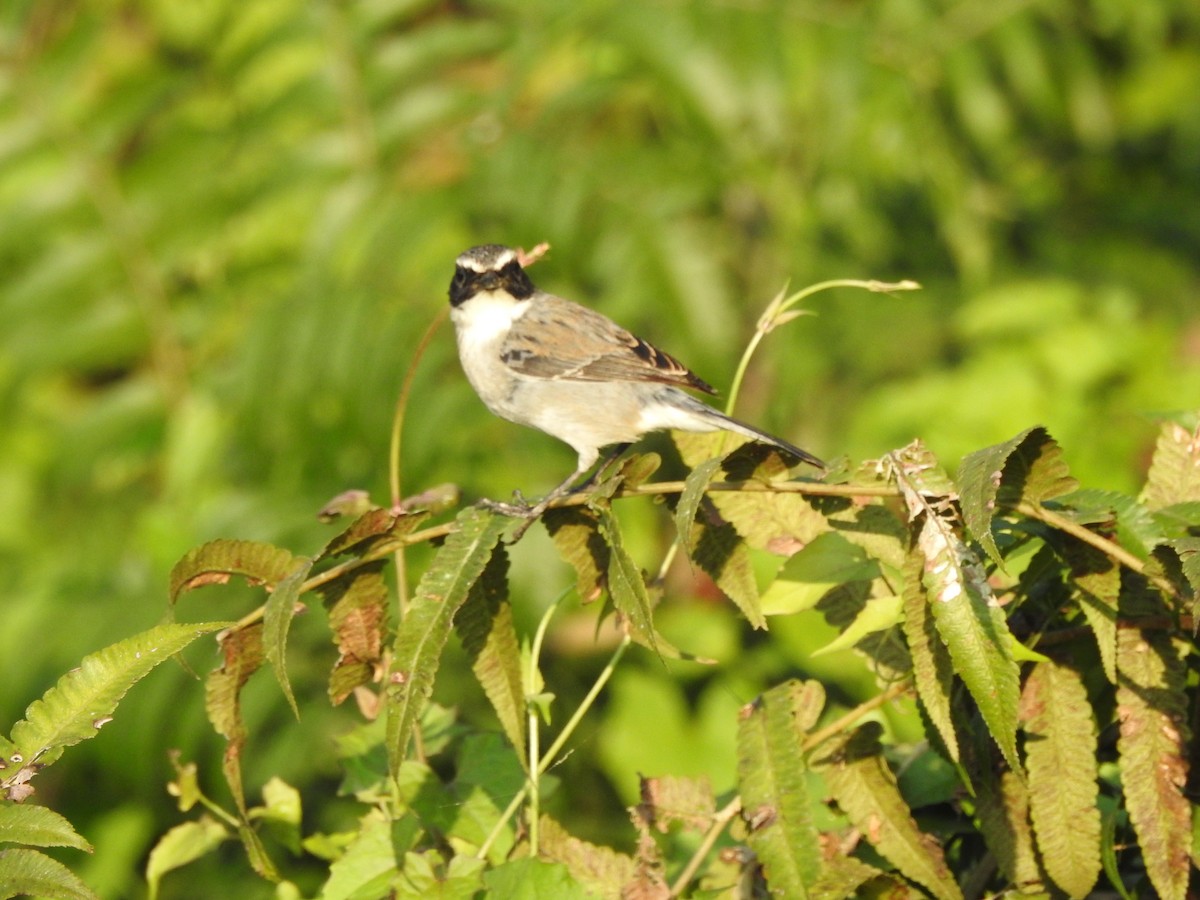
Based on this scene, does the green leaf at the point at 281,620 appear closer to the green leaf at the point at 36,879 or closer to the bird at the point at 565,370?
the green leaf at the point at 36,879

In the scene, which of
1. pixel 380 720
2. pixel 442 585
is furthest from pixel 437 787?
pixel 442 585

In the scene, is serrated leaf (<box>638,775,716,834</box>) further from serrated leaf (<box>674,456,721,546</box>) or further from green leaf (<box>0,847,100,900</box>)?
green leaf (<box>0,847,100,900</box>)

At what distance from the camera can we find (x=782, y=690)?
2211 millimetres

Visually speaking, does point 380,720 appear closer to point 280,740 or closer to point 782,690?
point 782,690

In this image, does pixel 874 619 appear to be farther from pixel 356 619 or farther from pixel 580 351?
pixel 580 351

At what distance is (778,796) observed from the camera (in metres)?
2.10

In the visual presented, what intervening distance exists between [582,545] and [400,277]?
12.5 ft

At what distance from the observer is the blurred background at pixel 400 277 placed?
5.68 metres

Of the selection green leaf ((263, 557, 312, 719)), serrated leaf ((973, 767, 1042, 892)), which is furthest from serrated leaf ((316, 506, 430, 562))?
serrated leaf ((973, 767, 1042, 892))

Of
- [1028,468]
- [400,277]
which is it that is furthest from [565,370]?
[1028,468]

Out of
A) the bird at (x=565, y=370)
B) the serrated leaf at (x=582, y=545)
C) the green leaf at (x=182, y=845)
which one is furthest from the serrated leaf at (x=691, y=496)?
the bird at (x=565, y=370)

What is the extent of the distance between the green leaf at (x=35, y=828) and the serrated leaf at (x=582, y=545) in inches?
32.5

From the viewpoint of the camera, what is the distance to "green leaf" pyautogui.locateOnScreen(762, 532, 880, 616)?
7.52 feet

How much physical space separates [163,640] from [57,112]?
5076 mm
